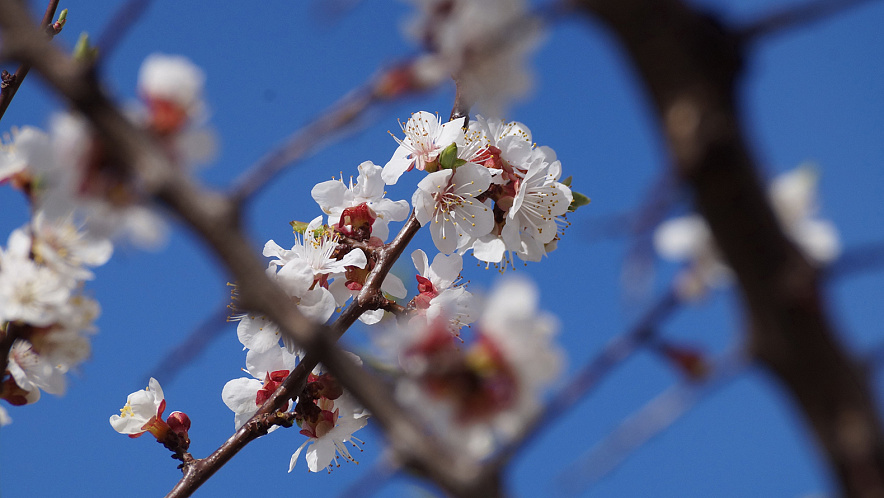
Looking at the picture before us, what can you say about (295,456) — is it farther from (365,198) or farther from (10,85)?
(10,85)

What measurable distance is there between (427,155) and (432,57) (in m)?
0.90

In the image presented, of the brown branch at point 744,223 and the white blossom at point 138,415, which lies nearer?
the brown branch at point 744,223

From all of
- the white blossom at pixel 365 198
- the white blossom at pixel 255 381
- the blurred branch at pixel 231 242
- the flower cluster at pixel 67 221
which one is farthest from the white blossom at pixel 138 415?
the blurred branch at pixel 231 242

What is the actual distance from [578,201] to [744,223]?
127 cm

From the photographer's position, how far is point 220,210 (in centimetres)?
46

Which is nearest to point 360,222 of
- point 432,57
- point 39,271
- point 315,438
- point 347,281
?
point 347,281

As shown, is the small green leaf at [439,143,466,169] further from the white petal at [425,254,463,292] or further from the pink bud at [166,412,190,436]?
the pink bud at [166,412,190,436]

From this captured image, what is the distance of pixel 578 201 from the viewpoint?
1735 mm

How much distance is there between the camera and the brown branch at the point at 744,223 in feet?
1.54

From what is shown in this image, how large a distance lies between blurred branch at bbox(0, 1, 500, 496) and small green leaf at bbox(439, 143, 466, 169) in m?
1.09

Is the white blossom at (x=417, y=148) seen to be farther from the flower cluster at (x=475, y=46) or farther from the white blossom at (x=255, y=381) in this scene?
the flower cluster at (x=475, y=46)

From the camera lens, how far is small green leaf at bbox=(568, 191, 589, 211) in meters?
1.73

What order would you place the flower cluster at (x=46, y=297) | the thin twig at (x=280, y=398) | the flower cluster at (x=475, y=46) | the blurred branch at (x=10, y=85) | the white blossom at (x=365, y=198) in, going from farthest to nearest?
1. the white blossom at (x=365, y=198)
2. the blurred branch at (x=10, y=85)
3. the thin twig at (x=280, y=398)
4. the flower cluster at (x=46, y=297)
5. the flower cluster at (x=475, y=46)

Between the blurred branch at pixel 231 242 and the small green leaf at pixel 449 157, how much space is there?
1.09 metres
